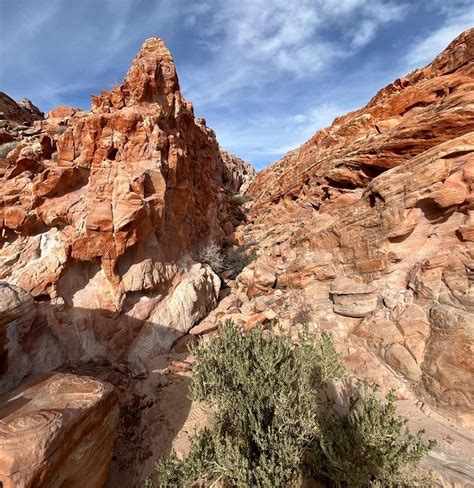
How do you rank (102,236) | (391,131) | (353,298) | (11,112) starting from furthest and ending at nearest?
(11,112) → (391,131) → (353,298) → (102,236)

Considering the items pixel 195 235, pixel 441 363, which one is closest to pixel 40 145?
pixel 195 235

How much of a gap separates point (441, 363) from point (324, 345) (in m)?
2.46

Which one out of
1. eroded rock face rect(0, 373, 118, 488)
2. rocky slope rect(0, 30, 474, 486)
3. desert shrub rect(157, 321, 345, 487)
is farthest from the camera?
rocky slope rect(0, 30, 474, 486)

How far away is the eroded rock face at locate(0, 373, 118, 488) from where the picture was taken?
9.72 feet

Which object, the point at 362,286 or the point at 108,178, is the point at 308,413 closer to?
the point at 362,286

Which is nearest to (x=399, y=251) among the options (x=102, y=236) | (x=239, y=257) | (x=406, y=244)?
(x=406, y=244)

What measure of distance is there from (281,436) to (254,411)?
66 cm

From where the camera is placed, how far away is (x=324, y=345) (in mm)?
6621

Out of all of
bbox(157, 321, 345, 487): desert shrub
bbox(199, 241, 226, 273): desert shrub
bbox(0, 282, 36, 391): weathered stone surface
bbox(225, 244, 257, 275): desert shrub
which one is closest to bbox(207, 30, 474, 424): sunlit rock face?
bbox(225, 244, 257, 275): desert shrub

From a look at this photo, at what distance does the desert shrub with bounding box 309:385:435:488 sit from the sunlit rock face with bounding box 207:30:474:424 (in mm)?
2315

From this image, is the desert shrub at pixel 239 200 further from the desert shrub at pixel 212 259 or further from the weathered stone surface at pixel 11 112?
the weathered stone surface at pixel 11 112

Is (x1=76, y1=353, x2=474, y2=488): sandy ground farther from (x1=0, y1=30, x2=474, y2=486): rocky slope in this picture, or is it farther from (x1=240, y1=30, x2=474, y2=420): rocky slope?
(x1=240, y1=30, x2=474, y2=420): rocky slope

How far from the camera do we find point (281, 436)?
421cm

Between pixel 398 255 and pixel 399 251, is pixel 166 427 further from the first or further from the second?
pixel 399 251
